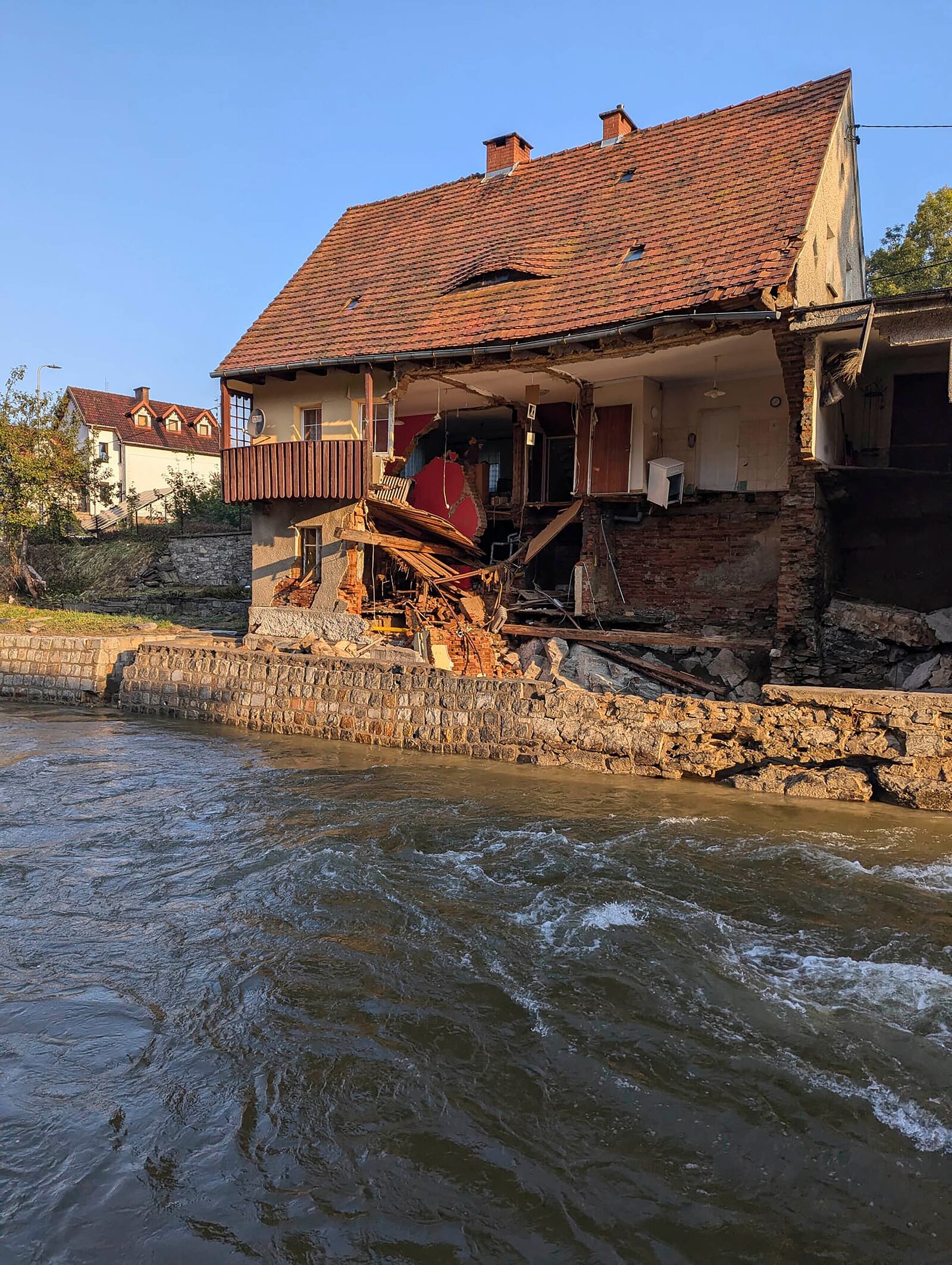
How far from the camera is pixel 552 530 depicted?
17.2 m

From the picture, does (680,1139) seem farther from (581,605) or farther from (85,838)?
(581,605)

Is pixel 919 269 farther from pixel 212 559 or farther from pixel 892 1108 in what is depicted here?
pixel 892 1108

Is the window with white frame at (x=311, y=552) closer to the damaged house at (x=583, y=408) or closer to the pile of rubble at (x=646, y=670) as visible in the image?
the damaged house at (x=583, y=408)

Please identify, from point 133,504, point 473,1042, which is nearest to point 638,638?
point 473,1042

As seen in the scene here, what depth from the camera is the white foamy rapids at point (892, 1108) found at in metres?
3.96

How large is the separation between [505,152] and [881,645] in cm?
1561

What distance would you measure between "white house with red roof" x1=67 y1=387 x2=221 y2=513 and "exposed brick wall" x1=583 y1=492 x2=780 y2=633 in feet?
84.3

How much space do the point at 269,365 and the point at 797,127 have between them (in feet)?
38.6

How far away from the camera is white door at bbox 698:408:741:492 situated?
1588cm

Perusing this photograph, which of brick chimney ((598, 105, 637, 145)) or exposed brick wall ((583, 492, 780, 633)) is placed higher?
brick chimney ((598, 105, 637, 145))

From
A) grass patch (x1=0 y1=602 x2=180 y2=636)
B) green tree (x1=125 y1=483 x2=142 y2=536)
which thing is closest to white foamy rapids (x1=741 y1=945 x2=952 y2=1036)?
grass patch (x1=0 y1=602 x2=180 y2=636)

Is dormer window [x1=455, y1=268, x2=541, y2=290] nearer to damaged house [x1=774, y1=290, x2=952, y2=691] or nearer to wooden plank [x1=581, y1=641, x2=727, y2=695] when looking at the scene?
damaged house [x1=774, y1=290, x2=952, y2=691]

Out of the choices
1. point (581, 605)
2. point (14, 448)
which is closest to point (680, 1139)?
point (581, 605)

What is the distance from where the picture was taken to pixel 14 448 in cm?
2469
